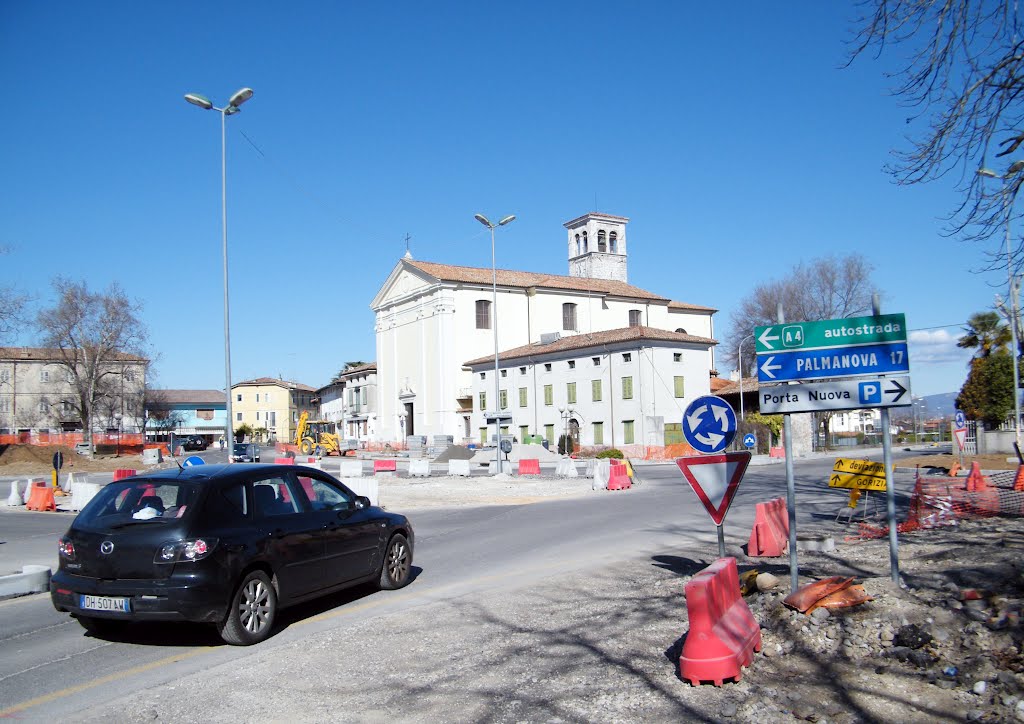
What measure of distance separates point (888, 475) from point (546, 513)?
1220 cm

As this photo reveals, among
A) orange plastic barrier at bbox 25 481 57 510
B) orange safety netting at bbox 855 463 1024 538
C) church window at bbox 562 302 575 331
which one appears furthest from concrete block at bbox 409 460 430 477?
church window at bbox 562 302 575 331

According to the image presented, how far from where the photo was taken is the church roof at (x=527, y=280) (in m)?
67.6

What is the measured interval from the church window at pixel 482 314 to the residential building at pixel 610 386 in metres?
6.82

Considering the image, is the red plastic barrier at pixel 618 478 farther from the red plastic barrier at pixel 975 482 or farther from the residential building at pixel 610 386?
the residential building at pixel 610 386

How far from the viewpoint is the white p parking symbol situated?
742 cm

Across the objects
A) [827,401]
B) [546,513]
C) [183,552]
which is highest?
[827,401]

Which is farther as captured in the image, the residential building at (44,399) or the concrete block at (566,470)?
the residential building at (44,399)

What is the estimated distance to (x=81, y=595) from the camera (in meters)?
6.79

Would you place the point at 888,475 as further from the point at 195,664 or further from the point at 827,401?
the point at 195,664

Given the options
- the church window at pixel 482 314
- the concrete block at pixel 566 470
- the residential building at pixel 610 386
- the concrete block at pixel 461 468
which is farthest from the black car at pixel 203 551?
the church window at pixel 482 314

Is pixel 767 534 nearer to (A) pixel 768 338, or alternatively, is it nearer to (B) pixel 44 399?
(A) pixel 768 338

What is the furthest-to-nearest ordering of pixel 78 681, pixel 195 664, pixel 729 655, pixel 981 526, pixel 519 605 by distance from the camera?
pixel 981 526
pixel 519 605
pixel 195 664
pixel 78 681
pixel 729 655

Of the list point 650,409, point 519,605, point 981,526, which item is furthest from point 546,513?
point 650,409

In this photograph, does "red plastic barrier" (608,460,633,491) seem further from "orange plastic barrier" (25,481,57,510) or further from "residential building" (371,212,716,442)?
"residential building" (371,212,716,442)
